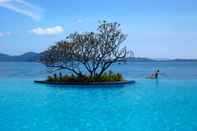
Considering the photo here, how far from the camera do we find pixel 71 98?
76.9 ft

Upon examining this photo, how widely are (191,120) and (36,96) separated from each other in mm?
11446

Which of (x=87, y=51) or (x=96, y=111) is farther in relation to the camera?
(x=87, y=51)

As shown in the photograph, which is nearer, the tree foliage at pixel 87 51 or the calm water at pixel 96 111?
the calm water at pixel 96 111

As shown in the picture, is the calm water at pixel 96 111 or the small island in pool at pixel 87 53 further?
the small island in pool at pixel 87 53

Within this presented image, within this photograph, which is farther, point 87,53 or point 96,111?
point 87,53

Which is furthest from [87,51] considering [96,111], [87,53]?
[96,111]

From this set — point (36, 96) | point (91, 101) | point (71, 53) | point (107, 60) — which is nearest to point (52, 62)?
point (71, 53)

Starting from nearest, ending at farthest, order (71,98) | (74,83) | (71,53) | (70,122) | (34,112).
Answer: (70,122), (34,112), (71,98), (74,83), (71,53)

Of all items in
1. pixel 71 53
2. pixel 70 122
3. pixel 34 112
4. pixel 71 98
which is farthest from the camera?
pixel 71 53

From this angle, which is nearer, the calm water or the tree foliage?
the calm water

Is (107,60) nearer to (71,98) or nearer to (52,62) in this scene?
(52,62)

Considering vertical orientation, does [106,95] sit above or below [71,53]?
below

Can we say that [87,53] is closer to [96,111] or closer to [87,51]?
[87,51]

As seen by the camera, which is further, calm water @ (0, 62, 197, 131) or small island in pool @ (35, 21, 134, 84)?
small island in pool @ (35, 21, 134, 84)
